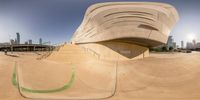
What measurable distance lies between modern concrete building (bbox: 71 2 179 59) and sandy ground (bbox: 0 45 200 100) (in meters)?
11.5

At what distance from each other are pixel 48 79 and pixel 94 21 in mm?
17902

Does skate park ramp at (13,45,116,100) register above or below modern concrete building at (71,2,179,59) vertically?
below

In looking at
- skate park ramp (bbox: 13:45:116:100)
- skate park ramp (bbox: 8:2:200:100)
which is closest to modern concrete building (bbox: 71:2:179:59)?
skate park ramp (bbox: 8:2:200:100)

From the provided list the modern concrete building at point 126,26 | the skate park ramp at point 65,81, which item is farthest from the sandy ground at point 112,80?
the modern concrete building at point 126,26

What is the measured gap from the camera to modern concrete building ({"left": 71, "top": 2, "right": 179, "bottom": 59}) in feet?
85.4

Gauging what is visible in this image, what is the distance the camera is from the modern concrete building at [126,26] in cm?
2603

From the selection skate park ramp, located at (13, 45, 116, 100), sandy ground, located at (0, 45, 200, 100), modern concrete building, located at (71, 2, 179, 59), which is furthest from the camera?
modern concrete building, located at (71, 2, 179, 59)

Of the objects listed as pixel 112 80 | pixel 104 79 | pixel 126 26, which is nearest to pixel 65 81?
pixel 104 79

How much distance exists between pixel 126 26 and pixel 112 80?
15225mm

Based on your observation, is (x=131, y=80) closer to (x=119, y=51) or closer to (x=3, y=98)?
(x=3, y=98)

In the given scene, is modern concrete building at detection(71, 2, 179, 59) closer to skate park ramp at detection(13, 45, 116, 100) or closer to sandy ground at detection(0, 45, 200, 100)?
sandy ground at detection(0, 45, 200, 100)

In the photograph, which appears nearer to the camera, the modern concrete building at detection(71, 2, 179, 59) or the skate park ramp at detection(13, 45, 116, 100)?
the skate park ramp at detection(13, 45, 116, 100)

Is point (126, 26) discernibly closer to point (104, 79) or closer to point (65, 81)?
point (104, 79)

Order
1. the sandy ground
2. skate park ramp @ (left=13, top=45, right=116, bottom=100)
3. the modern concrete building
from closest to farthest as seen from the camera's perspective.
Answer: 1. the sandy ground
2. skate park ramp @ (left=13, top=45, right=116, bottom=100)
3. the modern concrete building
